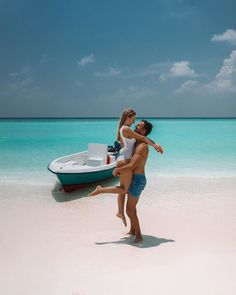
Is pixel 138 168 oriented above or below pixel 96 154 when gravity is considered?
above

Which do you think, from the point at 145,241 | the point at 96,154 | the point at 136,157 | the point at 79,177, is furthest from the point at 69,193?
the point at 136,157

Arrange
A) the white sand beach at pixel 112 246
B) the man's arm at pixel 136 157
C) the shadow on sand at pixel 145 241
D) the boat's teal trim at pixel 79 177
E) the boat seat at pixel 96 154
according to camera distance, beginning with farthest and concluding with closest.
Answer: the boat seat at pixel 96 154 < the boat's teal trim at pixel 79 177 < the shadow on sand at pixel 145 241 < the man's arm at pixel 136 157 < the white sand beach at pixel 112 246

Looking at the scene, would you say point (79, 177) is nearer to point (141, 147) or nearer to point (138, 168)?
point (138, 168)

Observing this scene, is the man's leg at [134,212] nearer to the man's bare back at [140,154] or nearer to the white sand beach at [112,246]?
the white sand beach at [112,246]

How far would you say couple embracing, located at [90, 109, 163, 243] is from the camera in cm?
475

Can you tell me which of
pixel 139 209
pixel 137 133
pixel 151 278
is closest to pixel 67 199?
pixel 139 209

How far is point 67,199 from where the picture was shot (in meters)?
8.11

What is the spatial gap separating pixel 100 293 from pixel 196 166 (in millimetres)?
10808

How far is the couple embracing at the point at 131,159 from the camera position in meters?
4.75

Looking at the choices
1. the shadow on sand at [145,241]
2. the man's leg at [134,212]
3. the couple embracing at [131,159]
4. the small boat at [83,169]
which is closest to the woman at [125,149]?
the couple embracing at [131,159]

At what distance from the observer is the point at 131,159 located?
480cm

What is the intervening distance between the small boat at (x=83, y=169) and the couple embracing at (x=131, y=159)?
3363 mm

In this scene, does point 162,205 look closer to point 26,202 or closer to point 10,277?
point 26,202

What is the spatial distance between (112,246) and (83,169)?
340 cm
